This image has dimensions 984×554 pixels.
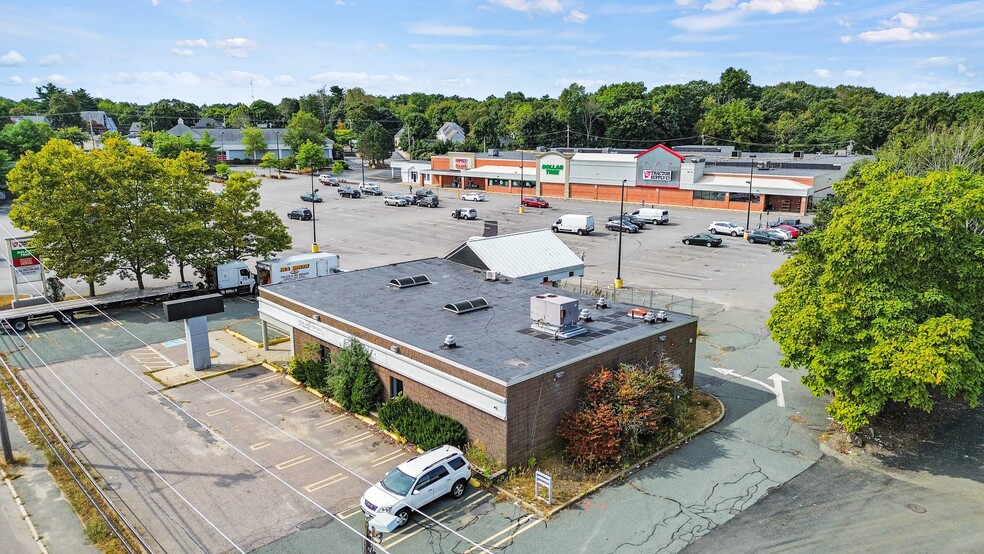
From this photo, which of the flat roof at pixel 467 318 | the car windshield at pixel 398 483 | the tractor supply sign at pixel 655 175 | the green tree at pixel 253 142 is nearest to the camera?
the car windshield at pixel 398 483

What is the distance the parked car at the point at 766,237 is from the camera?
184 feet

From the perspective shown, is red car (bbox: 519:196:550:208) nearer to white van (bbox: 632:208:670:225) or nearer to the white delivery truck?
white van (bbox: 632:208:670:225)

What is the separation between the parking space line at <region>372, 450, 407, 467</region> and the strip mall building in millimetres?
55675

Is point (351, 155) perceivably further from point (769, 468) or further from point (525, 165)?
point (769, 468)

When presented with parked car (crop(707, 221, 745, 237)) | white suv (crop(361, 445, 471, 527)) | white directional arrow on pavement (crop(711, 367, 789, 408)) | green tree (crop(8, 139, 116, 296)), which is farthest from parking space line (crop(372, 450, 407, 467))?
parked car (crop(707, 221, 745, 237))

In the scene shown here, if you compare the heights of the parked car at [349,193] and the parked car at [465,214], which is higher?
the parked car at [349,193]

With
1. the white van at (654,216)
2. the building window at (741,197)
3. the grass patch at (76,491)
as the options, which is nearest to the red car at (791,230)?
the white van at (654,216)

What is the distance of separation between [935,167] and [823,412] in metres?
28.7

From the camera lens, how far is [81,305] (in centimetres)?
3647

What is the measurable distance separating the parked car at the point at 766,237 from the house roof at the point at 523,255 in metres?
26.1

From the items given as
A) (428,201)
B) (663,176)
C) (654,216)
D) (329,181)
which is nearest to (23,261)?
(428,201)

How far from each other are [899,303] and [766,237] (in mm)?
38996

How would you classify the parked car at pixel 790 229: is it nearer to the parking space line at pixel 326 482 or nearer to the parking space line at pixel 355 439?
the parking space line at pixel 355 439

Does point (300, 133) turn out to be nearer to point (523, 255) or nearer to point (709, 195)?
point (709, 195)
